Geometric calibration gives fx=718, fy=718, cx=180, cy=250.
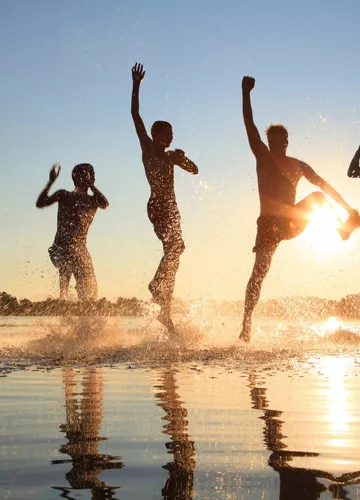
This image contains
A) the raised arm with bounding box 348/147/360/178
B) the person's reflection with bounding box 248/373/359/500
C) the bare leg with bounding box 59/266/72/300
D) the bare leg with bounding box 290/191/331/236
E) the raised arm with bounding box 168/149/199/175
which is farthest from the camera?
the bare leg with bounding box 59/266/72/300

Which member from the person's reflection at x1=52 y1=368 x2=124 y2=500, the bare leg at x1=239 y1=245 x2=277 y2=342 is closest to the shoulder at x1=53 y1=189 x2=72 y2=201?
the bare leg at x1=239 y1=245 x2=277 y2=342

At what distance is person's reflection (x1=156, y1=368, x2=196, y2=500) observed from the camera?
2105mm

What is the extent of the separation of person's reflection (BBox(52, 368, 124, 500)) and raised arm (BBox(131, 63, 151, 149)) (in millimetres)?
5632

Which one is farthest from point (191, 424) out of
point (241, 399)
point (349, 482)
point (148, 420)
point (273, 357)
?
point (273, 357)

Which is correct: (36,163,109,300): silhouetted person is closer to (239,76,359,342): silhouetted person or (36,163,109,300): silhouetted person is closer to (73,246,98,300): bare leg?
(73,246,98,300): bare leg

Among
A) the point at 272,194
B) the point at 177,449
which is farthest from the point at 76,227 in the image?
the point at 177,449

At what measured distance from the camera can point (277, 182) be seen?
32.0 ft

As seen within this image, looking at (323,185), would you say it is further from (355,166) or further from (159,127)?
(159,127)

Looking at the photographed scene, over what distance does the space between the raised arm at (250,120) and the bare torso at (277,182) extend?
10 cm

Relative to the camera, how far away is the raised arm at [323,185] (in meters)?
9.59

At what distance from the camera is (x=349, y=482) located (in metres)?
2.18

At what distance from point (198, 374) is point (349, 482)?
363 centimetres

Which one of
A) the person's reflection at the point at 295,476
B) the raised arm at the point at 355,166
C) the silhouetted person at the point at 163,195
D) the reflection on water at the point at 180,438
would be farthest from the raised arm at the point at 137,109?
the person's reflection at the point at 295,476

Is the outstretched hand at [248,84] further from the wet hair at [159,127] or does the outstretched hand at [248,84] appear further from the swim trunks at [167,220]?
the swim trunks at [167,220]
